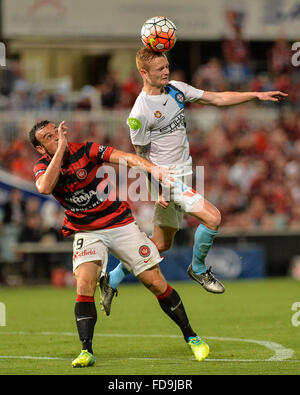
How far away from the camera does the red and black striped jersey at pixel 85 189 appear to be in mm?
7930

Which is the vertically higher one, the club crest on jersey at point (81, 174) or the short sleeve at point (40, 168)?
the short sleeve at point (40, 168)

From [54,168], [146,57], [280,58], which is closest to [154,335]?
[54,168]

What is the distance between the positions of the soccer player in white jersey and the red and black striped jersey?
0.68 metres

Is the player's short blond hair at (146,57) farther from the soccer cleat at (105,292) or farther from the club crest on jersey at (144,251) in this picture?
the soccer cleat at (105,292)

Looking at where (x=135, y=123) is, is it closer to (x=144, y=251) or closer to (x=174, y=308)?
(x=144, y=251)

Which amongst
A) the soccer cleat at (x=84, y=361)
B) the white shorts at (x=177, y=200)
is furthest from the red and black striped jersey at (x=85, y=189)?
the soccer cleat at (x=84, y=361)

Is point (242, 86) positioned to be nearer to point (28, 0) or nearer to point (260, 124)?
point (260, 124)

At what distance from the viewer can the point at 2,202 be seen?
1861cm

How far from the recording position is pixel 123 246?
8.07 meters

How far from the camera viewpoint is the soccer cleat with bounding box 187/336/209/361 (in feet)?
26.0

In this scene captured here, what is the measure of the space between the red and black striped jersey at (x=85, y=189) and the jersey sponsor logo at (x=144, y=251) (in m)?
0.30

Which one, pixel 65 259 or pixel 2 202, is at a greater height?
pixel 2 202
